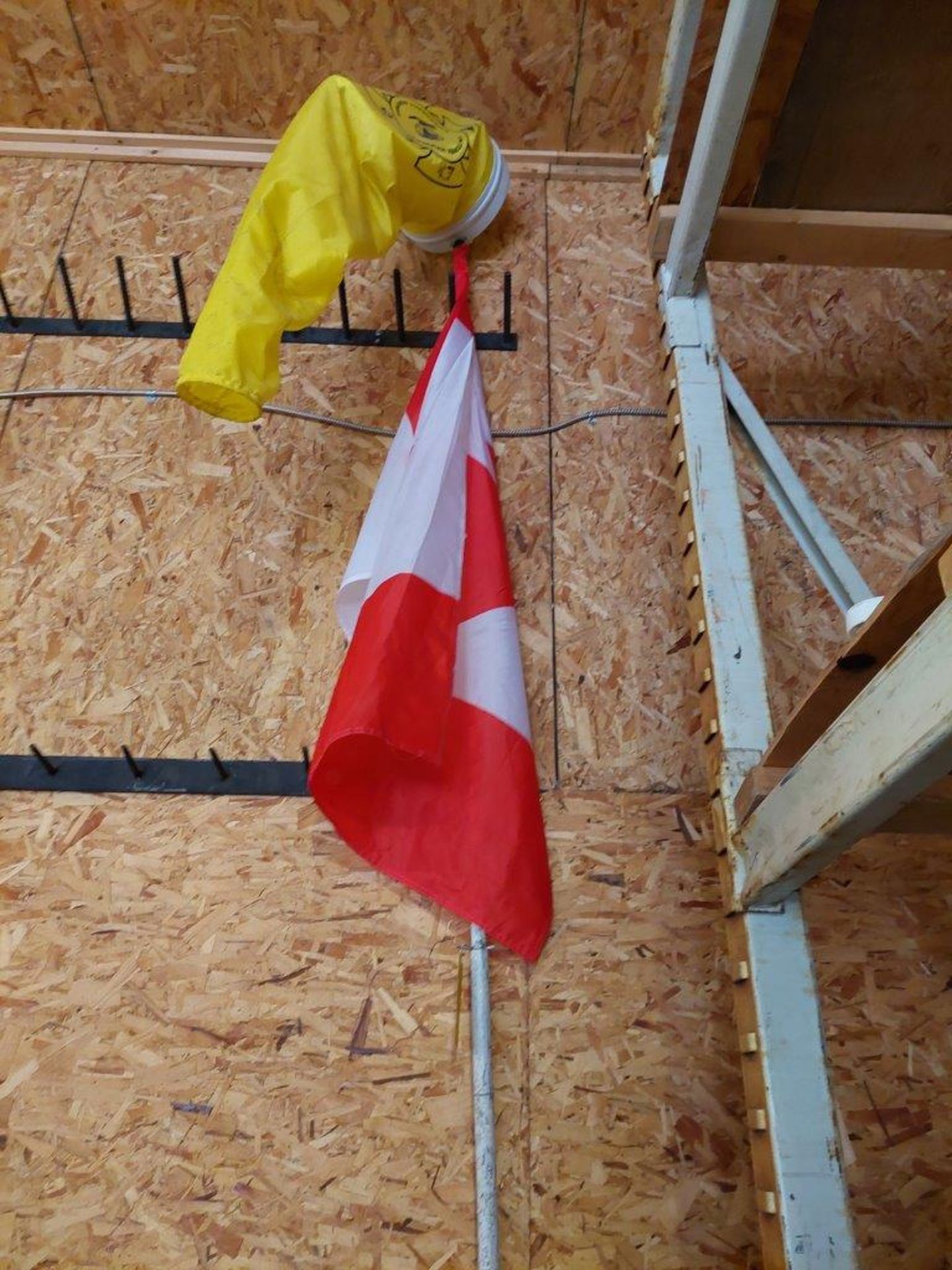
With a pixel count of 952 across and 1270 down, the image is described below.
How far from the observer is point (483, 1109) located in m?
1.38

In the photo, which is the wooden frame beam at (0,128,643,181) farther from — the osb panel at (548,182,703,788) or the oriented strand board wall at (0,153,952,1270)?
the oriented strand board wall at (0,153,952,1270)

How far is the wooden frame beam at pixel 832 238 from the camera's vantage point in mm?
1590

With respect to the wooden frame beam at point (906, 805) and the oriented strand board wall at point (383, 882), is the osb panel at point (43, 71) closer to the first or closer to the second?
the oriented strand board wall at point (383, 882)

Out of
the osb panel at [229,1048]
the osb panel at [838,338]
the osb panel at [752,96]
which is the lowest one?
the osb panel at [229,1048]

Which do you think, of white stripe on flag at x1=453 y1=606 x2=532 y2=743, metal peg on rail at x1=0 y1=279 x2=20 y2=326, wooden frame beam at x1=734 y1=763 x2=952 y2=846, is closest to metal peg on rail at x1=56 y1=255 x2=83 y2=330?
metal peg on rail at x1=0 y1=279 x2=20 y2=326

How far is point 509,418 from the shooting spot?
1974 mm

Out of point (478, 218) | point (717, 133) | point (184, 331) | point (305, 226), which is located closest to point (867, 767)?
point (717, 133)

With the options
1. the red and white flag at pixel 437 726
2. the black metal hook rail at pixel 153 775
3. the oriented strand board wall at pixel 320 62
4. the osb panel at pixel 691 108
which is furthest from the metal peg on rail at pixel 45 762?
the oriented strand board wall at pixel 320 62

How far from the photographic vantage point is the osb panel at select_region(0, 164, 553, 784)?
5.54ft

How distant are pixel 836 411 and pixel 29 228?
6.04 ft

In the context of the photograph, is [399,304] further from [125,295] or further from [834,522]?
[834,522]

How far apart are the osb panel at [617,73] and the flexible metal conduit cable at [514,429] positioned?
77 centimetres

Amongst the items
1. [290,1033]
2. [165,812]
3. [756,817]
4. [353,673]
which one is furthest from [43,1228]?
[756,817]

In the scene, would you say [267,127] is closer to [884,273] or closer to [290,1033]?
[884,273]
